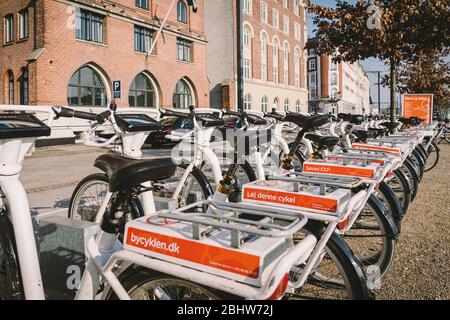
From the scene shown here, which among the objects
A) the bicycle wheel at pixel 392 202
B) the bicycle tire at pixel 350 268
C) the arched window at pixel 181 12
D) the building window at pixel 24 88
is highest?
the arched window at pixel 181 12

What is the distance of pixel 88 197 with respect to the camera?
11.0ft

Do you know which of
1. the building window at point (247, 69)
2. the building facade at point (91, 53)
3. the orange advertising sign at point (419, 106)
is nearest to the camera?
the orange advertising sign at point (419, 106)

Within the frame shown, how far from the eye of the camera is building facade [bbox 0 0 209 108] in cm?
1834

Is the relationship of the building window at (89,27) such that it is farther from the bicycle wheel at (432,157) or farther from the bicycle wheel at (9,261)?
the bicycle wheel at (9,261)

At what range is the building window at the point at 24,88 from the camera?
19.3 m

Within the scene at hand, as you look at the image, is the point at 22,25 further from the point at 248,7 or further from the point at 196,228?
the point at 196,228

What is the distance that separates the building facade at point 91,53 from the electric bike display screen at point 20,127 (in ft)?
51.5

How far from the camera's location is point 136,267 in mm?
1554

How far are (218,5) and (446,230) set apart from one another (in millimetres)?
31058

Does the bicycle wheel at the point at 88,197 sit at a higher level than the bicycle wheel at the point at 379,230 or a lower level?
higher

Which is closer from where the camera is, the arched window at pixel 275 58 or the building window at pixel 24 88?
the building window at pixel 24 88

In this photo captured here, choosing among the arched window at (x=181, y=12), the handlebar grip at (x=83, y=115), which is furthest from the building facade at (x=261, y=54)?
the handlebar grip at (x=83, y=115)

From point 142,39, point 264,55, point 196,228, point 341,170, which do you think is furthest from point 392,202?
point 264,55
